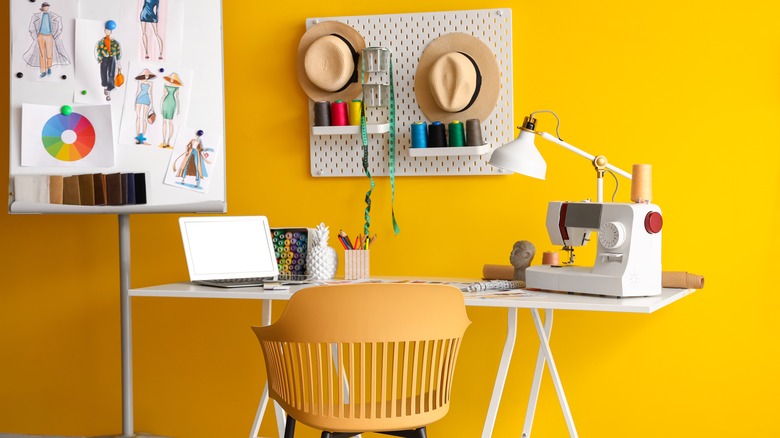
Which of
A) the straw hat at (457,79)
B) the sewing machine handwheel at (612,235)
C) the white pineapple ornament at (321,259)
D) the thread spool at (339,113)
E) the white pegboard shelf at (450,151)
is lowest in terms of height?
the white pineapple ornament at (321,259)

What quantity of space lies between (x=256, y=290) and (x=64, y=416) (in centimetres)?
148

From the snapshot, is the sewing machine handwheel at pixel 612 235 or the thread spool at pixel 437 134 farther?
the thread spool at pixel 437 134

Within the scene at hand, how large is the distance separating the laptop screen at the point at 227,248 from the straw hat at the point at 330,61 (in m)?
0.57

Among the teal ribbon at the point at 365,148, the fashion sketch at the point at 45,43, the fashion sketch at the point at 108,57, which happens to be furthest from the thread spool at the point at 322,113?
the fashion sketch at the point at 45,43

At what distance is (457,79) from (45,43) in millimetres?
1447

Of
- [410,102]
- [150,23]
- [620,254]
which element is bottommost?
[620,254]

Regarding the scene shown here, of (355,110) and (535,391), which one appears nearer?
(535,391)

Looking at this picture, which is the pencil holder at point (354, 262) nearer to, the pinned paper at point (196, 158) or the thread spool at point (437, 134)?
the thread spool at point (437, 134)

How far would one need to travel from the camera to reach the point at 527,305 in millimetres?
2297

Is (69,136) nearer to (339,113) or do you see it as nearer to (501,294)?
(339,113)

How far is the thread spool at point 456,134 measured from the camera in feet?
9.92

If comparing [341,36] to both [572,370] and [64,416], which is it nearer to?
[572,370]

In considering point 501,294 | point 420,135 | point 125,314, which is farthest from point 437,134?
point 125,314

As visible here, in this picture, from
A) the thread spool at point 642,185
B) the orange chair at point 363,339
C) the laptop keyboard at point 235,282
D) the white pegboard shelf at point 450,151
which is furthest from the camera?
the white pegboard shelf at point 450,151
